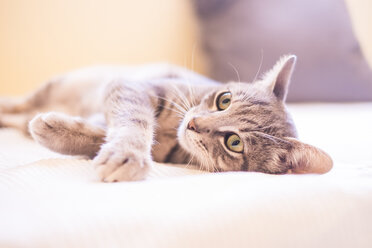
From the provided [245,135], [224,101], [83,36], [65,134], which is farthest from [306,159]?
[83,36]

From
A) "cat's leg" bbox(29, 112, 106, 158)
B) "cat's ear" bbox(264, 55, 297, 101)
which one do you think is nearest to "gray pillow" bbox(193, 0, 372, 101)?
"cat's ear" bbox(264, 55, 297, 101)

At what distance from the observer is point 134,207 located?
1.59 ft

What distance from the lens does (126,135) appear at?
75 cm

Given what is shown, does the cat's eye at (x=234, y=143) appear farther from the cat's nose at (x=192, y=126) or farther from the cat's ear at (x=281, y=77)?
the cat's ear at (x=281, y=77)

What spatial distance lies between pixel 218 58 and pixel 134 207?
1.43 meters

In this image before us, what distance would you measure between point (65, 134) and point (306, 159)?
62 centimetres

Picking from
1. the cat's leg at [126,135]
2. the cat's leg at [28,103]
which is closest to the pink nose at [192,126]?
the cat's leg at [126,135]

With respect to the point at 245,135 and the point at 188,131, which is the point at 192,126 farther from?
the point at 245,135

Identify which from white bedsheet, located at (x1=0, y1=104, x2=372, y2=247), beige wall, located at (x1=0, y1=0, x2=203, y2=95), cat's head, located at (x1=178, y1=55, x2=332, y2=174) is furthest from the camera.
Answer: beige wall, located at (x1=0, y1=0, x2=203, y2=95)

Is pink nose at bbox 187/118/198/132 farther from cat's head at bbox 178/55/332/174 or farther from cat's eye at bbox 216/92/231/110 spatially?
cat's eye at bbox 216/92/231/110

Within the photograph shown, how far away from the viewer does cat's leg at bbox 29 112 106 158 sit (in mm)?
834

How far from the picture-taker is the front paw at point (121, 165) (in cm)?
63

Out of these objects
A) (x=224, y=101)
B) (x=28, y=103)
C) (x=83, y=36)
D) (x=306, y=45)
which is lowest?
(x=28, y=103)

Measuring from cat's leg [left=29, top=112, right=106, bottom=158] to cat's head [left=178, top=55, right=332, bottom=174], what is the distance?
0.26 m
